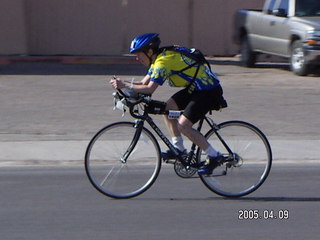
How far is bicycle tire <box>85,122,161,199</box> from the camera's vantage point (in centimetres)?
Result: 776

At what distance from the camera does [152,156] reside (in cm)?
782

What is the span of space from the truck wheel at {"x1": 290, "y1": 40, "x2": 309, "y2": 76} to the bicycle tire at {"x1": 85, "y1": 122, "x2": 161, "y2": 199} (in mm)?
9479

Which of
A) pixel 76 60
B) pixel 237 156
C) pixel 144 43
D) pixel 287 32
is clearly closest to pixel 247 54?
pixel 287 32

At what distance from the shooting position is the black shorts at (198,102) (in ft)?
25.0

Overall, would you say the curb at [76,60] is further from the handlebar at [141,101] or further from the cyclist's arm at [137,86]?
the cyclist's arm at [137,86]

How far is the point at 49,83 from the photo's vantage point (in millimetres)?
16672

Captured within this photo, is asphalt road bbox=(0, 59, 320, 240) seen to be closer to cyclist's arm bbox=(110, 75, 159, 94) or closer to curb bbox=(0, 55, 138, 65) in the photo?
cyclist's arm bbox=(110, 75, 159, 94)

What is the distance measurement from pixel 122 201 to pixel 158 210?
51 cm

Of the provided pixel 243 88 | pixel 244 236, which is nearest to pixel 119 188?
pixel 244 236

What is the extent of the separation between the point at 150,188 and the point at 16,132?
12.7 ft

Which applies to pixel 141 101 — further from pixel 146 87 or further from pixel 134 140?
pixel 134 140

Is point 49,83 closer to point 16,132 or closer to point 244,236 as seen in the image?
point 16,132

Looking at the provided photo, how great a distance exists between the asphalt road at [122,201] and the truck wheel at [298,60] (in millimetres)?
234

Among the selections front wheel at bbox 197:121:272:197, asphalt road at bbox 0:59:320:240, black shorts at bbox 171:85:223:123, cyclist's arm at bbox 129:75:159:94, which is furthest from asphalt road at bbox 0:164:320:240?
cyclist's arm at bbox 129:75:159:94
